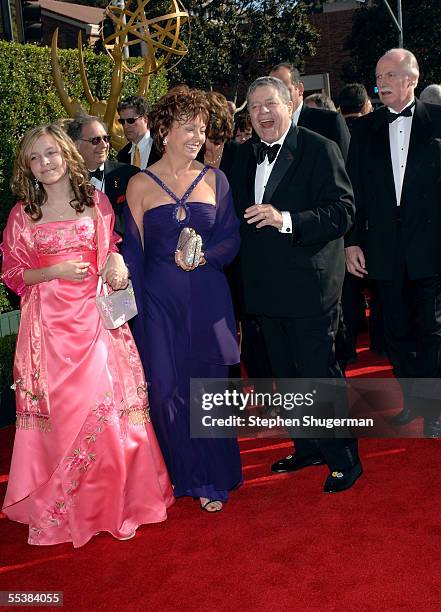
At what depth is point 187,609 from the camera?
344 cm

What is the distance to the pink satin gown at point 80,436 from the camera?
13.8 feet

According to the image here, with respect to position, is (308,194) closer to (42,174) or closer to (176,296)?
(176,296)

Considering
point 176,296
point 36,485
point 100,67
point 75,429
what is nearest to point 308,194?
point 176,296

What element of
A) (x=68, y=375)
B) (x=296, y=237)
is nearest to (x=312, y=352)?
(x=296, y=237)

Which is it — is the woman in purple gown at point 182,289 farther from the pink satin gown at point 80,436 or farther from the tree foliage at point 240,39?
the tree foliage at point 240,39

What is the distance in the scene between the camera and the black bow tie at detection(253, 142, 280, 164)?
176 inches

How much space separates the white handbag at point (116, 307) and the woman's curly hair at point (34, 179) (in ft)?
1.62

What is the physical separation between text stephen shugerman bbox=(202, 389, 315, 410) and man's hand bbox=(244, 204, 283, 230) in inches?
42.5

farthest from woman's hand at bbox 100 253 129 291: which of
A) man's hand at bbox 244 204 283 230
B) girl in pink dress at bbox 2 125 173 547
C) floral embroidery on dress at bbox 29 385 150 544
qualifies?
man's hand at bbox 244 204 283 230

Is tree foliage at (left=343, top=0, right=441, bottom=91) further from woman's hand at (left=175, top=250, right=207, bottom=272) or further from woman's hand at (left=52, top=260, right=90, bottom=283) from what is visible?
woman's hand at (left=52, top=260, right=90, bottom=283)

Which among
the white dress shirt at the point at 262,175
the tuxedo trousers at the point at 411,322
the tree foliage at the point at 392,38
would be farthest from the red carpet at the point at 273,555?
the tree foliage at the point at 392,38

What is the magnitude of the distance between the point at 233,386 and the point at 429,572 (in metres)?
2.52

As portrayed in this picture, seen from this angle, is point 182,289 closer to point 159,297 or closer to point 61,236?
point 159,297

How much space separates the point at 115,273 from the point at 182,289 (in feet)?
1.40
